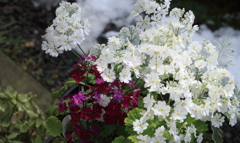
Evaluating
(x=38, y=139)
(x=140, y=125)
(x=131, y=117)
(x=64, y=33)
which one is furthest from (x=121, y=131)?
(x=38, y=139)

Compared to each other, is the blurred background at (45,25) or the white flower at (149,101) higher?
the blurred background at (45,25)

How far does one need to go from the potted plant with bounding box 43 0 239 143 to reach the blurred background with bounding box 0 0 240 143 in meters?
1.12

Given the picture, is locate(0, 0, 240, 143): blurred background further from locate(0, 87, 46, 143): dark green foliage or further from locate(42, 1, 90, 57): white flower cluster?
locate(42, 1, 90, 57): white flower cluster

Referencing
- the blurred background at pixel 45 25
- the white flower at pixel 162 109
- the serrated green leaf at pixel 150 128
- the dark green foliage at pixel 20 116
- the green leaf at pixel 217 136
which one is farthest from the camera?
the blurred background at pixel 45 25

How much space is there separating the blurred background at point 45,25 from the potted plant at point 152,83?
1.12 m

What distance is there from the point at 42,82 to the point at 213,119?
64.2 inches

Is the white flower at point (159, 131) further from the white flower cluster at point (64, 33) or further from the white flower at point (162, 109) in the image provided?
the white flower cluster at point (64, 33)

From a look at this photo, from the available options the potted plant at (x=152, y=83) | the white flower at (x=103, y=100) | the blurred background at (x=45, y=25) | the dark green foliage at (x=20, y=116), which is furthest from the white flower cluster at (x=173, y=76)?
the blurred background at (x=45, y=25)

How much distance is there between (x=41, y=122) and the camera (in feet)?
5.38

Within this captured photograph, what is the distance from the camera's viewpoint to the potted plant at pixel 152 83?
97 centimetres

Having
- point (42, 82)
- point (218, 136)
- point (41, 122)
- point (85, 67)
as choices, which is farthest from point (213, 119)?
point (42, 82)

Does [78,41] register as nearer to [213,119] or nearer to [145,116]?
[145,116]

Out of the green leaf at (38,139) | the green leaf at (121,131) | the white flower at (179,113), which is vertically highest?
the green leaf at (38,139)

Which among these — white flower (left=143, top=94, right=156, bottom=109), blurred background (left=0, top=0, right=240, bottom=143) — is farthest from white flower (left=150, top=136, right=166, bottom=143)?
blurred background (left=0, top=0, right=240, bottom=143)
